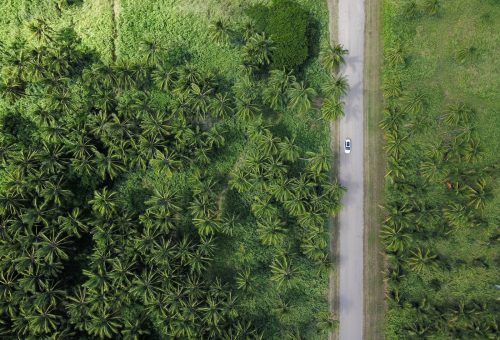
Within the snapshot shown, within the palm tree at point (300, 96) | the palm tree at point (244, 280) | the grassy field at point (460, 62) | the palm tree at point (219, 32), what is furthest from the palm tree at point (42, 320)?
the grassy field at point (460, 62)

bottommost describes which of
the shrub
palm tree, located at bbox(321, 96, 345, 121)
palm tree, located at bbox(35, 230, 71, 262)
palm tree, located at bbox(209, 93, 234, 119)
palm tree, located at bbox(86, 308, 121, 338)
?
palm tree, located at bbox(86, 308, 121, 338)

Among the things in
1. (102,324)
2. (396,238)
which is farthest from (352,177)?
(102,324)

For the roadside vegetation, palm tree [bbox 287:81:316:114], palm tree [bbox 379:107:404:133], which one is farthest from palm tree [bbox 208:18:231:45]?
palm tree [bbox 379:107:404:133]

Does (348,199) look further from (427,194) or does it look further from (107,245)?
(107,245)

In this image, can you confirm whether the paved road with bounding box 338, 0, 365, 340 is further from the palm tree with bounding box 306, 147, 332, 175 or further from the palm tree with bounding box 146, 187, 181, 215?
the palm tree with bounding box 146, 187, 181, 215

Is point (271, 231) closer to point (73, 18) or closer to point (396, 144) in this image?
point (396, 144)

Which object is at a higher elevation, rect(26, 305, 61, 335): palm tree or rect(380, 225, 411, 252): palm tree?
rect(380, 225, 411, 252): palm tree

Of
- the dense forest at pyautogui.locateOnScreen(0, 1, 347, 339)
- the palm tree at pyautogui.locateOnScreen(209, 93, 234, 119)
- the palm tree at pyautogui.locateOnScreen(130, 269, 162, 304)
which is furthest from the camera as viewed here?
the palm tree at pyautogui.locateOnScreen(209, 93, 234, 119)

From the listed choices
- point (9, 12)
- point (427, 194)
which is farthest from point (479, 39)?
point (9, 12)
